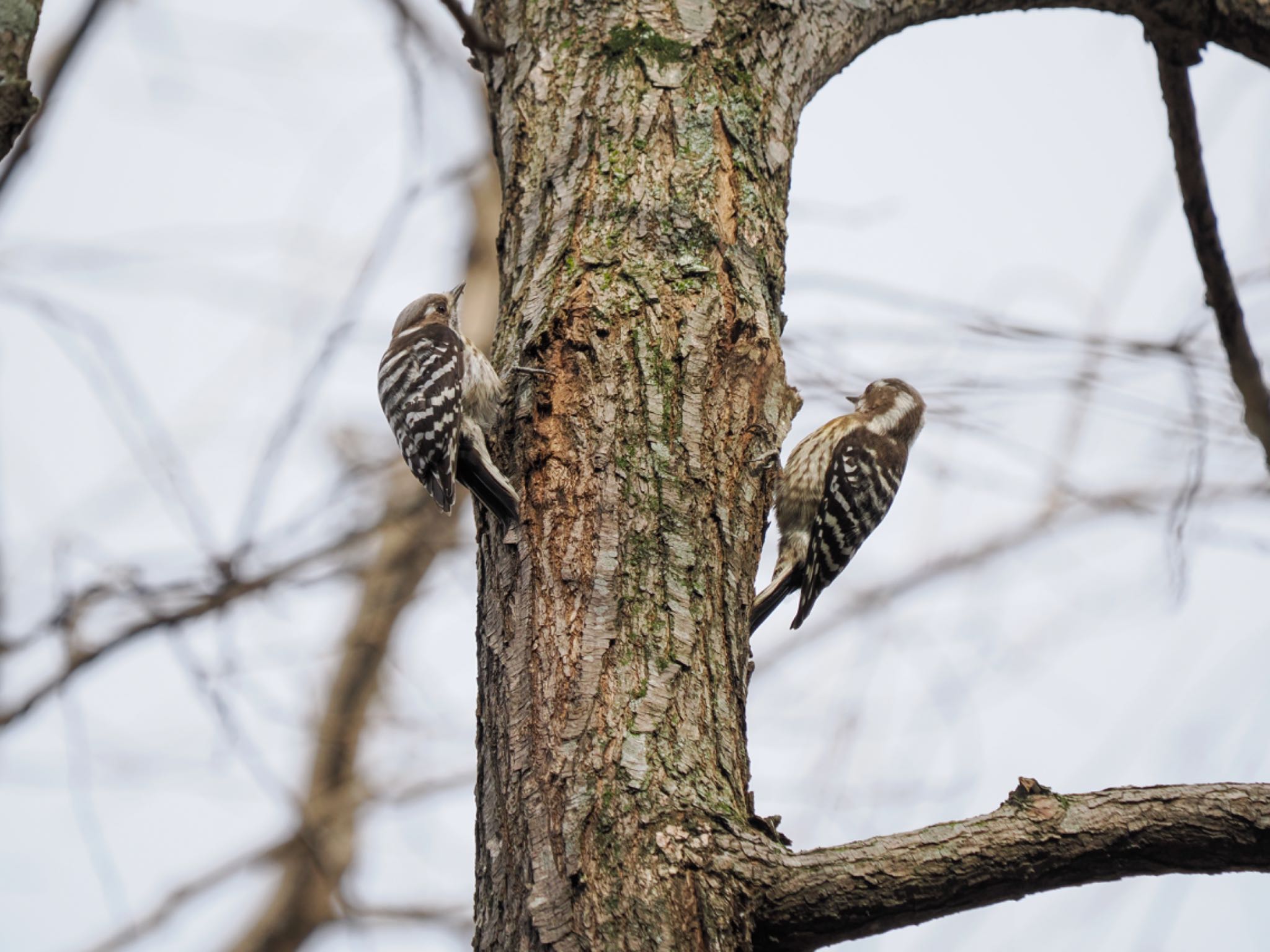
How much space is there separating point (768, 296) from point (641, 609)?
1.13 metres

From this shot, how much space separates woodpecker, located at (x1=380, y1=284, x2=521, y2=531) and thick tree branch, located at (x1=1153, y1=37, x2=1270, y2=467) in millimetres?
2195

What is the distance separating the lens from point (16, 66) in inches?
71.2

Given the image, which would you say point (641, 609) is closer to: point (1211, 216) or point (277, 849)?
point (1211, 216)

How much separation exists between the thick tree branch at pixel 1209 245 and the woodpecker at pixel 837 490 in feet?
A: 5.64

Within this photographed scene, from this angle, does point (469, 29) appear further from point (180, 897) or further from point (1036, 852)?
point (180, 897)

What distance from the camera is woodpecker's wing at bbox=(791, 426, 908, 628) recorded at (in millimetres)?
5207

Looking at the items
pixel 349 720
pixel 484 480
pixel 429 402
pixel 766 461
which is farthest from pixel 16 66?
pixel 349 720

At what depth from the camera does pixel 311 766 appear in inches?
361

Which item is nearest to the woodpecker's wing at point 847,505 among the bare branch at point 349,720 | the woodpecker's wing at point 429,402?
the woodpecker's wing at point 429,402

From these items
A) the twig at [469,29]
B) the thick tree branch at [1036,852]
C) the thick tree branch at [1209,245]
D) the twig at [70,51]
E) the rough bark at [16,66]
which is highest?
the twig at [70,51]

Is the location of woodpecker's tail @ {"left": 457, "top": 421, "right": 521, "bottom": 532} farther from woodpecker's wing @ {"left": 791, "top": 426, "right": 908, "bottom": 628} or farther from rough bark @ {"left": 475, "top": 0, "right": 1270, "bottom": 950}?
woodpecker's wing @ {"left": 791, "top": 426, "right": 908, "bottom": 628}

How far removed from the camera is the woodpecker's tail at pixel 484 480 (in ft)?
10.0

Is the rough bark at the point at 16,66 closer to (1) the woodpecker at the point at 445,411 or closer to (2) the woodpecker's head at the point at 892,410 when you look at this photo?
(1) the woodpecker at the point at 445,411

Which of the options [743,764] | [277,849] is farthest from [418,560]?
[743,764]
